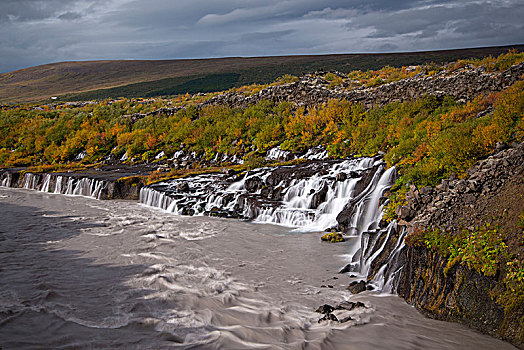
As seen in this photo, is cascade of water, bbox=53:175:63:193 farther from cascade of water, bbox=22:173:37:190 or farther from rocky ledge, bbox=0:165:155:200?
cascade of water, bbox=22:173:37:190

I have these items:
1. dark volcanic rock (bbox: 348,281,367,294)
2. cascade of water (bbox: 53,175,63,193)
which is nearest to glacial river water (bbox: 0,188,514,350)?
dark volcanic rock (bbox: 348,281,367,294)

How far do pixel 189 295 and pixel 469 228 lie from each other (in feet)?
21.0

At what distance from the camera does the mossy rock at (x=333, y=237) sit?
12469 millimetres

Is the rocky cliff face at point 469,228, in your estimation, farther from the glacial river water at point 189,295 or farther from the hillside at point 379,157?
the glacial river water at point 189,295

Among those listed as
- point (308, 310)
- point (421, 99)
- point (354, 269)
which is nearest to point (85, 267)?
point (308, 310)

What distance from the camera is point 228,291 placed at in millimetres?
8781

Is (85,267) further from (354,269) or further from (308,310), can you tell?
(354,269)

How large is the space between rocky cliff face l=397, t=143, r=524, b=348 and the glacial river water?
1.08 feet

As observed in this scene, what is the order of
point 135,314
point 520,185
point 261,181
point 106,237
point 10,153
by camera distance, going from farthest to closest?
point 10,153
point 261,181
point 106,237
point 520,185
point 135,314

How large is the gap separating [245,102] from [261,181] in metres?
15.6

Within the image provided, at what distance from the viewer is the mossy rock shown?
12469 millimetres

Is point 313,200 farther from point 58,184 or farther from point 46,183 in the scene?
point 46,183

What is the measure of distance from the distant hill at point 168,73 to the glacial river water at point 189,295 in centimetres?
4684

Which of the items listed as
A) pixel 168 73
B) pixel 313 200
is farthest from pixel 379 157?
pixel 168 73
